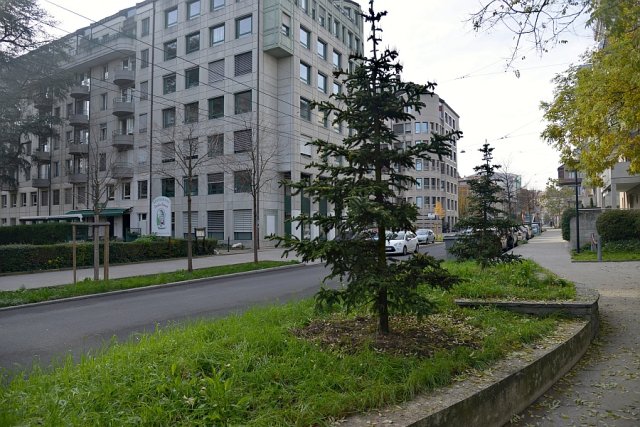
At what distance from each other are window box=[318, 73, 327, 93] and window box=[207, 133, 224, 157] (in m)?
10.5

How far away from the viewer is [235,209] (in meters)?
36.5

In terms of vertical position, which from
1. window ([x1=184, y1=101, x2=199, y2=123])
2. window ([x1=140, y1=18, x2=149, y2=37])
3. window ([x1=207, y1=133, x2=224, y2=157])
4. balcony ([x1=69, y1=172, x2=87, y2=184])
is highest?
window ([x1=140, y1=18, x2=149, y2=37])

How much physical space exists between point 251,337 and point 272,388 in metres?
1.18

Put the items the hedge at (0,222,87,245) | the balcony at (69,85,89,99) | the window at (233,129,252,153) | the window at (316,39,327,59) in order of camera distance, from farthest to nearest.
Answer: the balcony at (69,85,89,99) → the window at (316,39,327,59) → the window at (233,129,252,153) → the hedge at (0,222,87,245)

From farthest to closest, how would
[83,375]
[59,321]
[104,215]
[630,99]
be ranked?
1. [104,215]
2. [630,99]
3. [59,321]
4. [83,375]

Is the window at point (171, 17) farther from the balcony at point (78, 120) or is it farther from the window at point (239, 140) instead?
the balcony at point (78, 120)

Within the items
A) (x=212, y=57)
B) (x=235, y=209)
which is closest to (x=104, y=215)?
(x=235, y=209)

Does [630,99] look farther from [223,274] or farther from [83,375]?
[223,274]

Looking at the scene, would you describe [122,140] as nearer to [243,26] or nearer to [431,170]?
[243,26]

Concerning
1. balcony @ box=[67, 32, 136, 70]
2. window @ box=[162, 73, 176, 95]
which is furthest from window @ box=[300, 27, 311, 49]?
balcony @ box=[67, 32, 136, 70]

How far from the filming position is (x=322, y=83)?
4141cm

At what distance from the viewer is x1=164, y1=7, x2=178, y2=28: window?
4128 centimetres

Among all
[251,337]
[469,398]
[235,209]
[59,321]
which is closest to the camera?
[469,398]

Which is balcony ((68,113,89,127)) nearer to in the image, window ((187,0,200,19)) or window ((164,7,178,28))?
window ((164,7,178,28))
